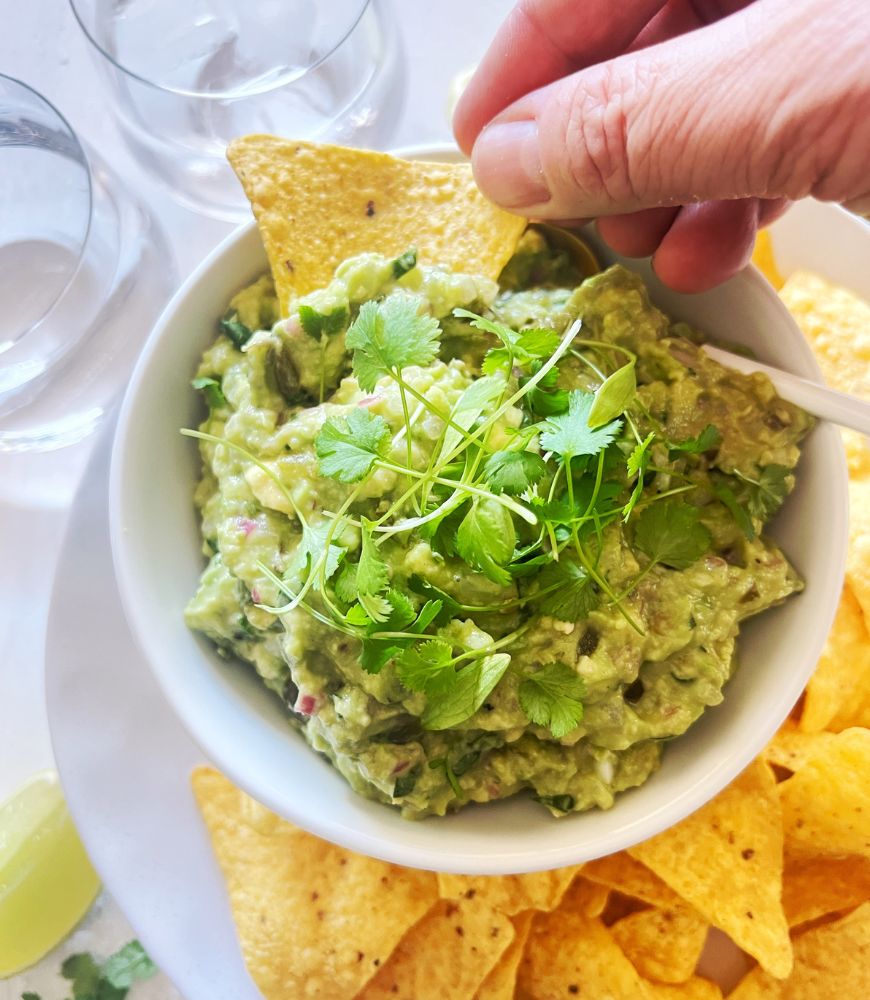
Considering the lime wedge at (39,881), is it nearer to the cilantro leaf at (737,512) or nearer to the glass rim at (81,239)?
the glass rim at (81,239)

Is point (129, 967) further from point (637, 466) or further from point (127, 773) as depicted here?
point (637, 466)

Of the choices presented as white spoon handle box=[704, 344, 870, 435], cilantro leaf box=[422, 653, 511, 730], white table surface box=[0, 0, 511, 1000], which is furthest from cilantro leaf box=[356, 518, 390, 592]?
white table surface box=[0, 0, 511, 1000]

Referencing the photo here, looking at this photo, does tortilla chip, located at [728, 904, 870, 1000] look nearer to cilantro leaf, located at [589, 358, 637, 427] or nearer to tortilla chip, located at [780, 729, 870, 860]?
tortilla chip, located at [780, 729, 870, 860]

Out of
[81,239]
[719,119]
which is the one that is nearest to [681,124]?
[719,119]

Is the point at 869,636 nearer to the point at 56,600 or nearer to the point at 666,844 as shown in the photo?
the point at 666,844

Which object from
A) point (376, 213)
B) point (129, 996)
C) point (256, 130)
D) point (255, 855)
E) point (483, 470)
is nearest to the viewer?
point (483, 470)

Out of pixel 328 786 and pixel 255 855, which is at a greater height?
pixel 328 786

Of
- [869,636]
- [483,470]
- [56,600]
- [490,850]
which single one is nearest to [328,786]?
[490,850]
